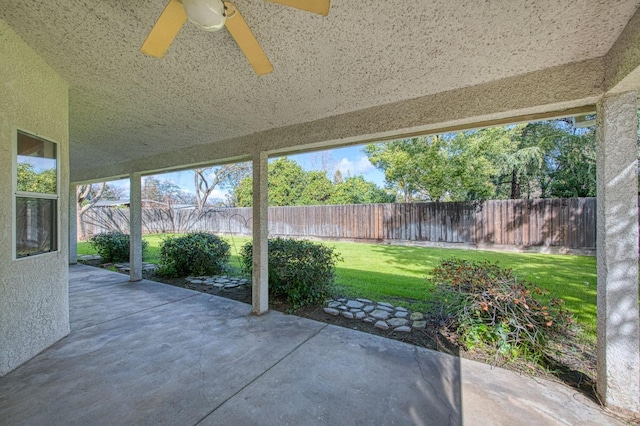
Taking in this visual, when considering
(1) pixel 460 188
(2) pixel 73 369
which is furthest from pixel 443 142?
(2) pixel 73 369

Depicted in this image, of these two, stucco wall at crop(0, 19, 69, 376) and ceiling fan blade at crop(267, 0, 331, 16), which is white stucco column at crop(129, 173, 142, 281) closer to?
stucco wall at crop(0, 19, 69, 376)

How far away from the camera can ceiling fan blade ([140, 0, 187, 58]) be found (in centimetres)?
149

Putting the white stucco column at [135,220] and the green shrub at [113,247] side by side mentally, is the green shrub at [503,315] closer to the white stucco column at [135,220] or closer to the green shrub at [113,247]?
the white stucco column at [135,220]

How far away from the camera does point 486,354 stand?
8.96 feet

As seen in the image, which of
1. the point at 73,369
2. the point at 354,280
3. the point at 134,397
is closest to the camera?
the point at 134,397

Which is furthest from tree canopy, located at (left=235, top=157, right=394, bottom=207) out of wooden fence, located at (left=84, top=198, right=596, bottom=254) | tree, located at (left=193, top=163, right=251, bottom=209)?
wooden fence, located at (left=84, top=198, right=596, bottom=254)

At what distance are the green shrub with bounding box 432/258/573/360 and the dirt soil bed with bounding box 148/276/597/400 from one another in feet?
0.36

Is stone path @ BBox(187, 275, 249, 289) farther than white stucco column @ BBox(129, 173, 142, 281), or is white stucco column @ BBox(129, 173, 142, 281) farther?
white stucco column @ BBox(129, 173, 142, 281)

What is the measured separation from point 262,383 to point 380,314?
1984mm

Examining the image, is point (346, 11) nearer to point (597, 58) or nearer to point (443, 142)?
point (597, 58)

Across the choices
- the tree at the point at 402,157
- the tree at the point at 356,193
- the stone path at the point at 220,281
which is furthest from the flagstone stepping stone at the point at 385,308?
the tree at the point at 356,193

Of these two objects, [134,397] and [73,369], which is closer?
[134,397]

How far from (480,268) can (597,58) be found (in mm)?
2227

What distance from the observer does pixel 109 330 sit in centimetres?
336
